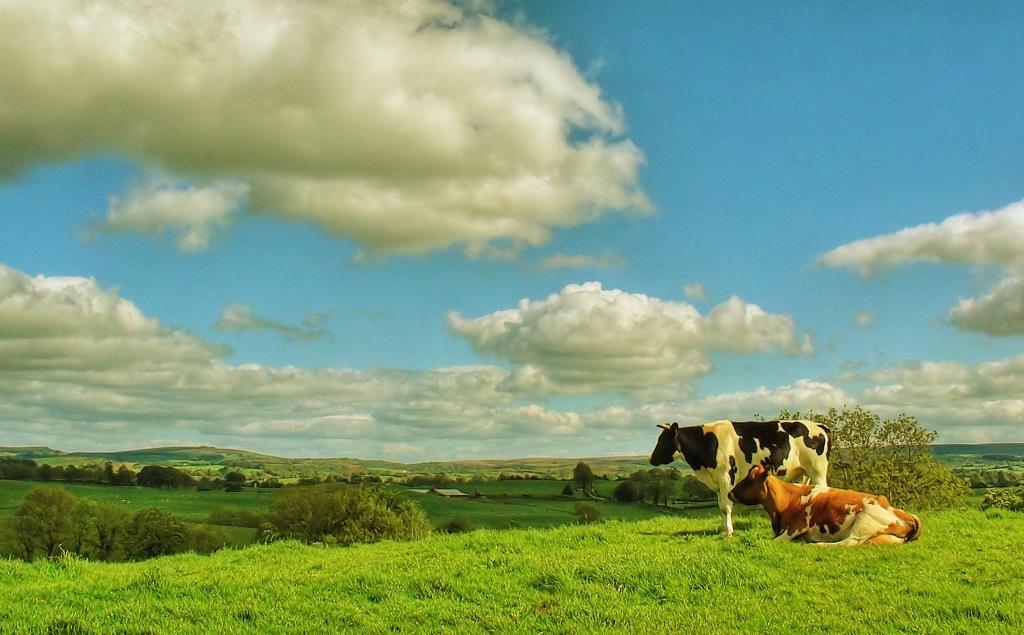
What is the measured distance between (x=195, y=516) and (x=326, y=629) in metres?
89.5

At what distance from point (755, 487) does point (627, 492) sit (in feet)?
265

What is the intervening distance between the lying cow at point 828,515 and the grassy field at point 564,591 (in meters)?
0.60

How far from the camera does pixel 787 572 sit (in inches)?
496

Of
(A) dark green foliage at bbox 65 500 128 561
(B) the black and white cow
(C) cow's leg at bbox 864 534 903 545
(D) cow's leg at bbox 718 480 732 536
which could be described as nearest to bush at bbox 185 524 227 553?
(A) dark green foliage at bbox 65 500 128 561

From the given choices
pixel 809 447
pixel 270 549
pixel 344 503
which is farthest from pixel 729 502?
pixel 344 503

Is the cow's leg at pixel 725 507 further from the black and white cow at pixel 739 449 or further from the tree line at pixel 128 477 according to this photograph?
the tree line at pixel 128 477

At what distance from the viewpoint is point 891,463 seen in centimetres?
3897

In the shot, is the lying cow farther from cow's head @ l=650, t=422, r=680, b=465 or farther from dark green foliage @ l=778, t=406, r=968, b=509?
dark green foliage @ l=778, t=406, r=968, b=509

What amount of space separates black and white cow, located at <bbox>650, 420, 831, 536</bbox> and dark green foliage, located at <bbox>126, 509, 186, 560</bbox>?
187ft

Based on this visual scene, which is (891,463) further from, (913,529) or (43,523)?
(43,523)

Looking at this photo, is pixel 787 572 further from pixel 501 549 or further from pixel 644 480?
pixel 644 480

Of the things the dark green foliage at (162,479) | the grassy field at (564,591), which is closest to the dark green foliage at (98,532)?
the grassy field at (564,591)

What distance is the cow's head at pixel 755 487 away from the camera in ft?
55.0

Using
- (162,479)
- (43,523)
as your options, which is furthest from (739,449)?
(162,479)
